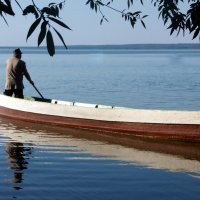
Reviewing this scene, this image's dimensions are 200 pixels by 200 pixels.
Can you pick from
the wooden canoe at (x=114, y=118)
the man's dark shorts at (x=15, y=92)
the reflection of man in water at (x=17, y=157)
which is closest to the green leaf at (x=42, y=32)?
the reflection of man in water at (x=17, y=157)

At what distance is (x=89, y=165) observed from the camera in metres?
9.27

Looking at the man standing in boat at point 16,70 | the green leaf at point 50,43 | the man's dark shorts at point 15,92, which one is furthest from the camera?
the man's dark shorts at point 15,92

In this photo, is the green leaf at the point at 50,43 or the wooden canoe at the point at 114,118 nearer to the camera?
the green leaf at the point at 50,43

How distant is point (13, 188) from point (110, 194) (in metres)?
1.51

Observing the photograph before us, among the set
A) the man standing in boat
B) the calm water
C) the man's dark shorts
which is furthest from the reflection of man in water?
the man's dark shorts

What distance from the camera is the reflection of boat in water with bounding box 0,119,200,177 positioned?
9891 millimetres

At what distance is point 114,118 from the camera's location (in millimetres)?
13297

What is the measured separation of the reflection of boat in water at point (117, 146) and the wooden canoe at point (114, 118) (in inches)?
9.6

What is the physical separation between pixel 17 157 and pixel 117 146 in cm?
278

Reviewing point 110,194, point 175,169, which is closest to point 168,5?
point 110,194

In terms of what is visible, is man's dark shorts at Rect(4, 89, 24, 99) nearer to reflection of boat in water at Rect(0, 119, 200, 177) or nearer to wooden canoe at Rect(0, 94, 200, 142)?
wooden canoe at Rect(0, 94, 200, 142)

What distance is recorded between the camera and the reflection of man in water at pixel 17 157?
8553mm

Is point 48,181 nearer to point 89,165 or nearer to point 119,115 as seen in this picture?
point 89,165

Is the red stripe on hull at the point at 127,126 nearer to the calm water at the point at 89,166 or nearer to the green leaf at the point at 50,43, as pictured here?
the calm water at the point at 89,166
